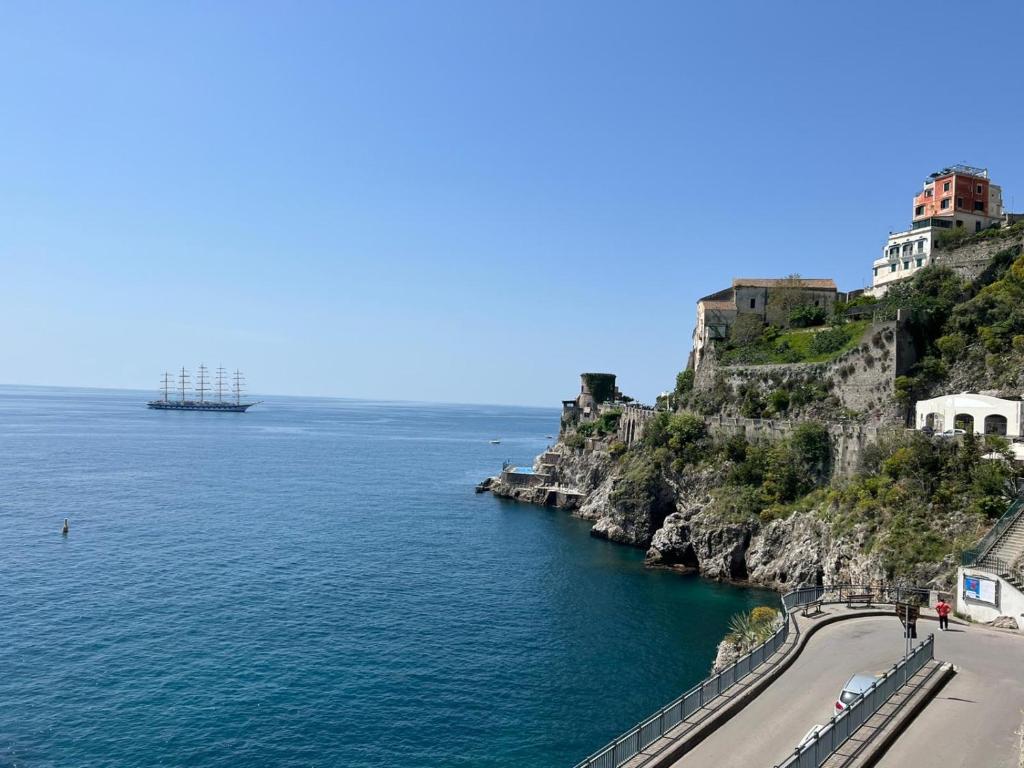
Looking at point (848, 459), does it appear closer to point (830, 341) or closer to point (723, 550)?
point (723, 550)

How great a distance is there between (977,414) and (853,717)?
36.6 meters

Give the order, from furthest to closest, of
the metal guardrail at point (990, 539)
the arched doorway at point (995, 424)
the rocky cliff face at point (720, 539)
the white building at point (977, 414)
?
the arched doorway at point (995, 424), the white building at point (977, 414), the rocky cliff face at point (720, 539), the metal guardrail at point (990, 539)

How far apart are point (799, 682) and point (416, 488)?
79211 mm

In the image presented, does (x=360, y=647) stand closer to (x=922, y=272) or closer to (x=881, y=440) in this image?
(x=881, y=440)

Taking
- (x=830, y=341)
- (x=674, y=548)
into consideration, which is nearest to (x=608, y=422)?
(x=830, y=341)

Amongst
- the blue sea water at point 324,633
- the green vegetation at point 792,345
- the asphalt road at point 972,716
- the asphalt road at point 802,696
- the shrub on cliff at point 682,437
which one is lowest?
the blue sea water at point 324,633

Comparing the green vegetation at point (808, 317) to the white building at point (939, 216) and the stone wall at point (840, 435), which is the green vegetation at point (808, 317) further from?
the stone wall at point (840, 435)

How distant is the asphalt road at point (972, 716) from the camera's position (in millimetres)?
17344

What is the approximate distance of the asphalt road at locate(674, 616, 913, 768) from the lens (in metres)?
17.8

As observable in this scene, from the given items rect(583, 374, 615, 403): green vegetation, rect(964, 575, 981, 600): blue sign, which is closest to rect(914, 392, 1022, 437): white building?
rect(964, 575, 981, 600): blue sign

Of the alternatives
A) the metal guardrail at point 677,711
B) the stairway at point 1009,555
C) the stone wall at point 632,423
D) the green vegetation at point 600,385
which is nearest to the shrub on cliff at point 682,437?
the stone wall at point 632,423

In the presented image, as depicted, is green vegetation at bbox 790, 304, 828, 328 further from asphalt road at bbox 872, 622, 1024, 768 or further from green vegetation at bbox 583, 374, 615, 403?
asphalt road at bbox 872, 622, 1024, 768

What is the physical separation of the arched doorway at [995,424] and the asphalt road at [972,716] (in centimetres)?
2466

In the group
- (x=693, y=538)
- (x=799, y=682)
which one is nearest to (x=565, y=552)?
(x=693, y=538)
